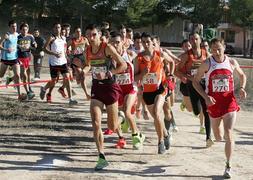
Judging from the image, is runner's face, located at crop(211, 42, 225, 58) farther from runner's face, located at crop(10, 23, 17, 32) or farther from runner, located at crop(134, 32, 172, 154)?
runner's face, located at crop(10, 23, 17, 32)

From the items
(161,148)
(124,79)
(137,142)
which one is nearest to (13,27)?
(124,79)

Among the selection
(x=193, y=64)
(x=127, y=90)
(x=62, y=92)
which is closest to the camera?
(x=127, y=90)

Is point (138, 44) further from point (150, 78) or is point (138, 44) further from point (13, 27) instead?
point (13, 27)

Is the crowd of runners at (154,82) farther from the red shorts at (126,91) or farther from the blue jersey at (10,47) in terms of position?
the blue jersey at (10,47)

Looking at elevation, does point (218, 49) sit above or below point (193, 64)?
above

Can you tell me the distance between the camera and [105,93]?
716 centimetres

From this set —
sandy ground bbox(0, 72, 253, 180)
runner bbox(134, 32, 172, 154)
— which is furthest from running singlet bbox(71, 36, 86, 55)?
runner bbox(134, 32, 172, 154)

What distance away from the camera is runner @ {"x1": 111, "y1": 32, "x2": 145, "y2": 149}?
8.06 metres

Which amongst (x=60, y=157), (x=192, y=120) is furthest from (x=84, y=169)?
(x=192, y=120)

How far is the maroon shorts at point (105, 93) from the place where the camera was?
7156 millimetres

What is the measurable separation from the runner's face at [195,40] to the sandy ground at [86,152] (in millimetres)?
1652

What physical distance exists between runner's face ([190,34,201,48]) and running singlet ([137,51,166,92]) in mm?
962

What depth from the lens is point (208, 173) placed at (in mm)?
6824

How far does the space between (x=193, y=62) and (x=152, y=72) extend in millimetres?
1244
